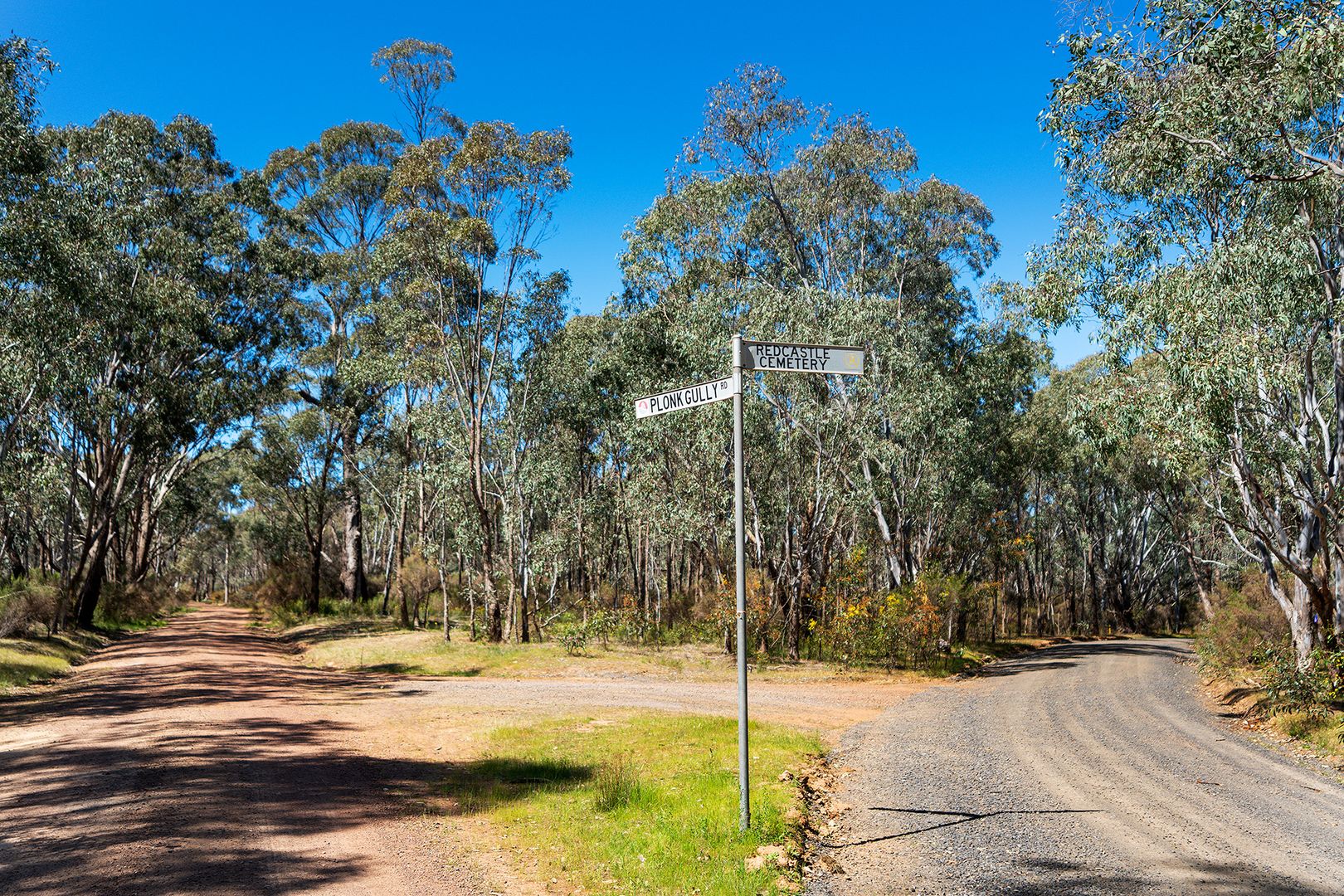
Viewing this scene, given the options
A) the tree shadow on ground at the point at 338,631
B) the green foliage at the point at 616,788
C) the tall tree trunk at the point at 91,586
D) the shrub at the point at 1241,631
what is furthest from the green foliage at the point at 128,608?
the shrub at the point at 1241,631

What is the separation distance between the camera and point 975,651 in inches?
1153

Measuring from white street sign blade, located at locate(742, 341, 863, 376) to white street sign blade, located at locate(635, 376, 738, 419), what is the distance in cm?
25

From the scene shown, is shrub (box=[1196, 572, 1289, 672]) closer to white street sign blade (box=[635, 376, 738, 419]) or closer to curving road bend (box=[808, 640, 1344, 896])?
curving road bend (box=[808, 640, 1344, 896])

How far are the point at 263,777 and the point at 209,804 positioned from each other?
116cm

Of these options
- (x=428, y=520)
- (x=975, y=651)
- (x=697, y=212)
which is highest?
(x=697, y=212)

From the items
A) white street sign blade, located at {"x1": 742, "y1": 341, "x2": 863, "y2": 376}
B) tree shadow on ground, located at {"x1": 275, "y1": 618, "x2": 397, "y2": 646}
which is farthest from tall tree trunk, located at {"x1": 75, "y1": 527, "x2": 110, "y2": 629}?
white street sign blade, located at {"x1": 742, "y1": 341, "x2": 863, "y2": 376}

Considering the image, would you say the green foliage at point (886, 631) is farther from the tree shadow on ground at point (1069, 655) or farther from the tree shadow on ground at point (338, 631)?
the tree shadow on ground at point (338, 631)

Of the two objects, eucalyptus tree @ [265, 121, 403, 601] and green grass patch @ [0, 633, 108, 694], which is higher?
eucalyptus tree @ [265, 121, 403, 601]

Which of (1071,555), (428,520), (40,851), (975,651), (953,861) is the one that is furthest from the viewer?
(1071,555)

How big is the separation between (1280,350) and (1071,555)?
146ft

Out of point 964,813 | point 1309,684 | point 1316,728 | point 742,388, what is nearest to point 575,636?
point 1309,684

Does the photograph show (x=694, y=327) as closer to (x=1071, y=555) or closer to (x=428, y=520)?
(x=428, y=520)

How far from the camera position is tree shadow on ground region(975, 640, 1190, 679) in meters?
23.4

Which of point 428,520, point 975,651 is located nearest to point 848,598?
point 975,651
